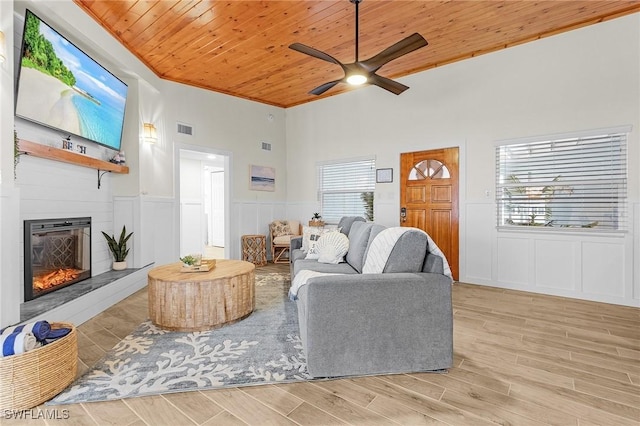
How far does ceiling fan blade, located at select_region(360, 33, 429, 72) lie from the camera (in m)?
2.59

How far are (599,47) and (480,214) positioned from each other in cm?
227

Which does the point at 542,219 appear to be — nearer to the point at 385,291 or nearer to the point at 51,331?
the point at 385,291

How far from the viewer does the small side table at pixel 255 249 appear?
5.73 meters

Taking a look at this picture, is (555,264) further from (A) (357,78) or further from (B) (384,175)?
(A) (357,78)

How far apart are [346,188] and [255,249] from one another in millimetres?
2074

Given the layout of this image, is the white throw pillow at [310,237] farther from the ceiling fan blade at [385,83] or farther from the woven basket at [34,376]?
the woven basket at [34,376]

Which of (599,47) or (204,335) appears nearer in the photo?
(204,335)

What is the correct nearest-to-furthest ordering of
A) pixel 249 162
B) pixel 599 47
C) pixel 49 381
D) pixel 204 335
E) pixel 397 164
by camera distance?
pixel 49 381 → pixel 204 335 → pixel 599 47 → pixel 397 164 → pixel 249 162

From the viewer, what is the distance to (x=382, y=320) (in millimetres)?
1960

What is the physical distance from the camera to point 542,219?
3.88 m

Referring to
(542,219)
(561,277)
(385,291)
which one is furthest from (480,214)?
(385,291)

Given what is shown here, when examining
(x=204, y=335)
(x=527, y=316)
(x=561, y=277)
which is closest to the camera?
(x=204, y=335)

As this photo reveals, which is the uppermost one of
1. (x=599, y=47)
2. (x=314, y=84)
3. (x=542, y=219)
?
(x=314, y=84)

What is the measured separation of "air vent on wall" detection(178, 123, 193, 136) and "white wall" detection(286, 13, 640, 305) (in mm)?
2881
